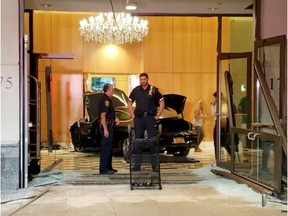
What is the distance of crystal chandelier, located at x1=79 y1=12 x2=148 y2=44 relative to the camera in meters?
12.5

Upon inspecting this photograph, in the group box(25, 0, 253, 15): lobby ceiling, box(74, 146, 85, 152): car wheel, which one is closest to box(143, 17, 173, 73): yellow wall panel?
box(74, 146, 85, 152): car wheel

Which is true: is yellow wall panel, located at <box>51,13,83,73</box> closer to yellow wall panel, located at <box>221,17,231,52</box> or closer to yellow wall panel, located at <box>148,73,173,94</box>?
yellow wall panel, located at <box>148,73,173,94</box>

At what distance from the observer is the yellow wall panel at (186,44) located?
48.2 feet

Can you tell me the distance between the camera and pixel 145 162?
24.7 feet

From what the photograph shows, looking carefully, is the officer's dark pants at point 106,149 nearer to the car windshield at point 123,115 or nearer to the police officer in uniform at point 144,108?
the police officer in uniform at point 144,108

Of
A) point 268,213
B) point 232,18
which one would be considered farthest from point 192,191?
point 232,18

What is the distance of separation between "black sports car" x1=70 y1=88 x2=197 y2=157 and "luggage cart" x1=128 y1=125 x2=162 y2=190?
2.71 metres

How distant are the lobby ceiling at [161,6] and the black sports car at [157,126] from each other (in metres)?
2.35

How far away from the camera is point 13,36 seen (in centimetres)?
666

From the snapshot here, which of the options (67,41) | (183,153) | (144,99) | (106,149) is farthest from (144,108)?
(67,41)

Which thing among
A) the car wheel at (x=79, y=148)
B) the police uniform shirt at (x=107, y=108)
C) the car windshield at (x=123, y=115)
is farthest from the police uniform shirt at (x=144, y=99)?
the car wheel at (x=79, y=148)

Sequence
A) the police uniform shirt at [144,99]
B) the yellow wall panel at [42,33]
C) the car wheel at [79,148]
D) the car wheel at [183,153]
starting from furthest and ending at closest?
the yellow wall panel at [42,33] → the car wheel at [79,148] → the car wheel at [183,153] → the police uniform shirt at [144,99]

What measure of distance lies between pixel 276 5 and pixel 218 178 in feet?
9.73

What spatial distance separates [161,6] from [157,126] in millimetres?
2556
